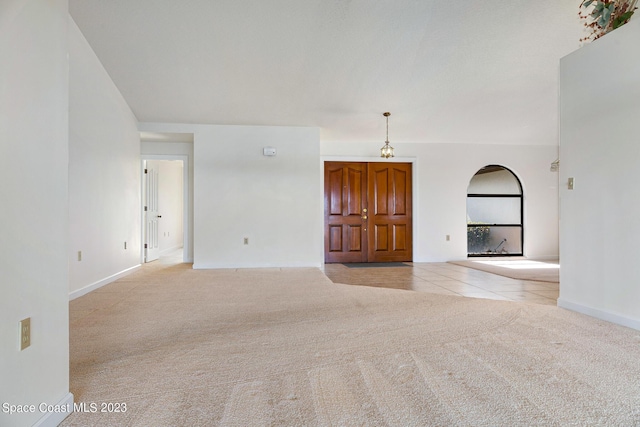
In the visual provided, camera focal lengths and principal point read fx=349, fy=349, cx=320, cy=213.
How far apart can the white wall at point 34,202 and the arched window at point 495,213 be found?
7040 mm

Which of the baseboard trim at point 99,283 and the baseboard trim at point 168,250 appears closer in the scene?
the baseboard trim at point 99,283

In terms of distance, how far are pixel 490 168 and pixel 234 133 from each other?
5150 millimetres

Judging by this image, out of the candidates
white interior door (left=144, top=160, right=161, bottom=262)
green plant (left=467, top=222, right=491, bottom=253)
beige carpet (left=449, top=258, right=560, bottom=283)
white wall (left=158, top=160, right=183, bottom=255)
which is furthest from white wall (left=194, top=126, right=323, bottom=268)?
green plant (left=467, top=222, right=491, bottom=253)

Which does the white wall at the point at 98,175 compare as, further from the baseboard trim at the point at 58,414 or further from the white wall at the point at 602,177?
the white wall at the point at 602,177

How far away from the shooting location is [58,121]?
146cm

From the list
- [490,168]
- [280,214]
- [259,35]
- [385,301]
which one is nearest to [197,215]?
[280,214]

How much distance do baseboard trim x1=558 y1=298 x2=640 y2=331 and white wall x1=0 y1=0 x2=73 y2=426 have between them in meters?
3.52

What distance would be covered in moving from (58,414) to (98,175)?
360 centimetres

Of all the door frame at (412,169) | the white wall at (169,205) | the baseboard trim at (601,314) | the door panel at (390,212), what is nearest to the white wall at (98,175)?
the white wall at (169,205)

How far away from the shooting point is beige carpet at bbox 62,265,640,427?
1.45m

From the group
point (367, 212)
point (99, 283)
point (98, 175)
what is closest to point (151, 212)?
point (98, 175)

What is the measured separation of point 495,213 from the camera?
7.24 meters

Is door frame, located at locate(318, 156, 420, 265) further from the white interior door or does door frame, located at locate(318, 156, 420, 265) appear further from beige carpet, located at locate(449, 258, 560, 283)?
the white interior door

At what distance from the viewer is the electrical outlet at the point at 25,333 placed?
123 centimetres
